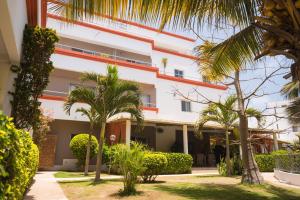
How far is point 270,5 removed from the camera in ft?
14.7

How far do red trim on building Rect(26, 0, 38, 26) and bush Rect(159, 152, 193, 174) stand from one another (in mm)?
11559

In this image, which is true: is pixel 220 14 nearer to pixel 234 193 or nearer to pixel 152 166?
pixel 234 193

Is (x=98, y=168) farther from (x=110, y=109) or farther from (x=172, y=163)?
(x=172, y=163)

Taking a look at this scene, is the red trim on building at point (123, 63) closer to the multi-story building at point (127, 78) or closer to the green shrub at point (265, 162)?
the multi-story building at point (127, 78)

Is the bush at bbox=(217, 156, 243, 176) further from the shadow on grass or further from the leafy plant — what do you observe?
the leafy plant

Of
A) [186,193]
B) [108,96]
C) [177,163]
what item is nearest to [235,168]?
[177,163]

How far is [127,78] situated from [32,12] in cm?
1510

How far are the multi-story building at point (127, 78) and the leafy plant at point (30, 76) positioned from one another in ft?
33.6

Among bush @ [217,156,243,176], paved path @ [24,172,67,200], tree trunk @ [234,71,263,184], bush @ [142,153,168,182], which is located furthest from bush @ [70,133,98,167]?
tree trunk @ [234,71,263,184]

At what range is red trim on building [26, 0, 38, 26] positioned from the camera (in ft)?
24.7

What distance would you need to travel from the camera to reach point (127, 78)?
75.2ft

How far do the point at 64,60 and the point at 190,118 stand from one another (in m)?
12.3

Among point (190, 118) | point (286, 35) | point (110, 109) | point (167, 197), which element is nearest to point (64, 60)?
point (110, 109)

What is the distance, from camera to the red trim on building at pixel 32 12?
24.7 feet
